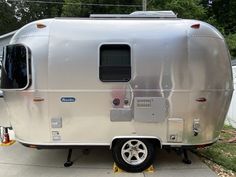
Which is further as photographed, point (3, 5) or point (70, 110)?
point (3, 5)

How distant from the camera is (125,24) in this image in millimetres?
5684

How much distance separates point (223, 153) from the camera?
6.82 m

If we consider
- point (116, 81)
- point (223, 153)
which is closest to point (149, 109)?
point (116, 81)

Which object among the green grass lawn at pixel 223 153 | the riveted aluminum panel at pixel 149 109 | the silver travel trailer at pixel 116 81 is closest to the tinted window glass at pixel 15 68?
the silver travel trailer at pixel 116 81

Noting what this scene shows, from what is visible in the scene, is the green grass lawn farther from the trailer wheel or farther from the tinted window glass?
the tinted window glass

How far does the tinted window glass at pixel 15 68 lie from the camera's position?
219 inches

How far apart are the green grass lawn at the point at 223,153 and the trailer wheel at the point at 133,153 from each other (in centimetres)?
137

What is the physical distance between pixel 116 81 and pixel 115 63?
0.30 meters

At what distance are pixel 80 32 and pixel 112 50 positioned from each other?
0.60 metres

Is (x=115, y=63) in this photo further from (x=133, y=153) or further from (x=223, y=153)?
(x=223, y=153)

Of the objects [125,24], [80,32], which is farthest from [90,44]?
[125,24]

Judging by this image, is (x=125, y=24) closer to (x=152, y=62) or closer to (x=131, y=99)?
(x=152, y=62)

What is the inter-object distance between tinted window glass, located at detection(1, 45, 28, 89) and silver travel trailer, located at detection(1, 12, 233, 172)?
0.02 m

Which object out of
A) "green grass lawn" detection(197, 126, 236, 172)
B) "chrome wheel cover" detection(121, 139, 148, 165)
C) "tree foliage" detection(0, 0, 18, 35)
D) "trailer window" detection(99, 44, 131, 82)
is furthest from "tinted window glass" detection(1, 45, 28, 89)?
"tree foliage" detection(0, 0, 18, 35)
